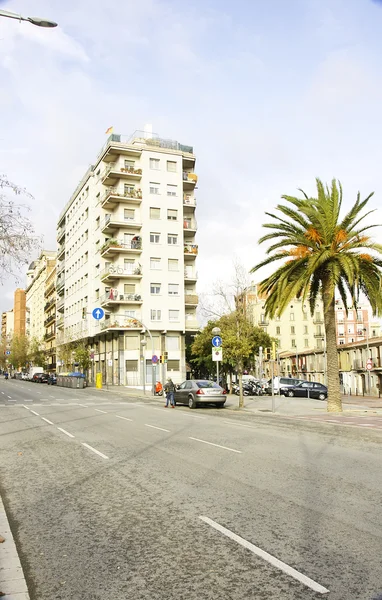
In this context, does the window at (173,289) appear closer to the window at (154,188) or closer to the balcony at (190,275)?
the balcony at (190,275)

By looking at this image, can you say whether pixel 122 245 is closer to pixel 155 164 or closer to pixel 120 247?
pixel 120 247

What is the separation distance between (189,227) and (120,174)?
9570mm

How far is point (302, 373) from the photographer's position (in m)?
82.1

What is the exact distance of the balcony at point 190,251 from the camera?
2362 inches

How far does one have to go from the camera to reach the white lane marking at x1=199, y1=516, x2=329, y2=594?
Result: 161 inches

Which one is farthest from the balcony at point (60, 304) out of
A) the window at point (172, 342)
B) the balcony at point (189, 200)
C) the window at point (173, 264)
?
the window at point (172, 342)

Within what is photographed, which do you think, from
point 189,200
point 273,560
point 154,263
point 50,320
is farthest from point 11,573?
point 50,320

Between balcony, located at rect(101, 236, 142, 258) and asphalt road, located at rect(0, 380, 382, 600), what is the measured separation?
45.6 m

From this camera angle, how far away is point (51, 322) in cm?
10431

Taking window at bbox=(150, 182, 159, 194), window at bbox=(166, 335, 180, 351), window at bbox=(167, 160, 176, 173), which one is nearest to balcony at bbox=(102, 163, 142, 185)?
window at bbox=(150, 182, 159, 194)

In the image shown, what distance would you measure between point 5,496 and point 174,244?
173 ft

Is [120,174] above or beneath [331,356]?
above

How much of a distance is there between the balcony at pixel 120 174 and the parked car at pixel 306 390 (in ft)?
91.5

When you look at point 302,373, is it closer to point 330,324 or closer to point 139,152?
point 139,152
